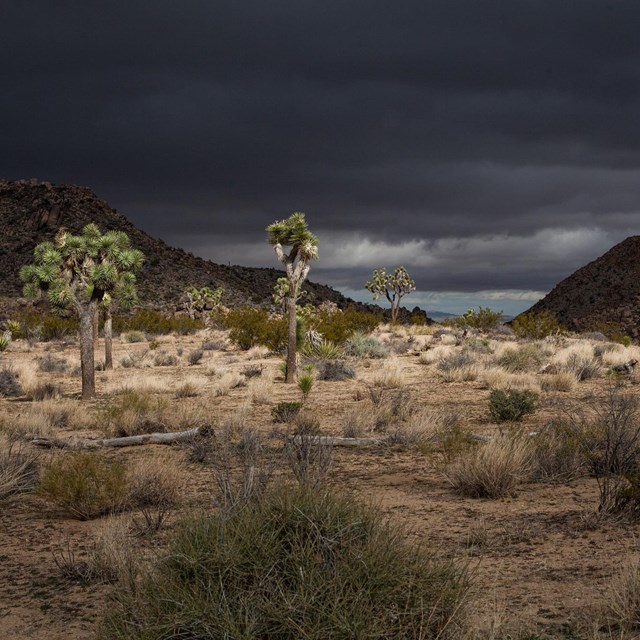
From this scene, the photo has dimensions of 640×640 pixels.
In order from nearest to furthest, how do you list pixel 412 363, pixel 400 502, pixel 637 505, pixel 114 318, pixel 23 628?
1. pixel 23 628
2. pixel 637 505
3. pixel 400 502
4. pixel 412 363
5. pixel 114 318

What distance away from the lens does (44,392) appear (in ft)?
70.4

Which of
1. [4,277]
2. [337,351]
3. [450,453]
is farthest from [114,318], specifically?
[450,453]

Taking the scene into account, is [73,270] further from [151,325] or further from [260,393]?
[151,325]

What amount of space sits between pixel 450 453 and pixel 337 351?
21026mm

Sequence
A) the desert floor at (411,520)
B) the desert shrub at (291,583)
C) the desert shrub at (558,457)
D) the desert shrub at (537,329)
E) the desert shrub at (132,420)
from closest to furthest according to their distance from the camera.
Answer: the desert shrub at (291,583) → the desert floor at (411,520) → the desert shrub at (558,457) → the desert shrub at (132,420) → the desert shrub at (537,329)

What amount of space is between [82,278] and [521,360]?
→ 1606 centimetres

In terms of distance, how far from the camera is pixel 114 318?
2303 inches

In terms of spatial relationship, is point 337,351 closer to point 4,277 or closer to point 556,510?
point 556,510

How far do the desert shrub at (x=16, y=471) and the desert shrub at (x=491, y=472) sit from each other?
617 cm

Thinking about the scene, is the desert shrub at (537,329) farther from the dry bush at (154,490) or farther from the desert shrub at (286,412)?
the dry bush at (154,490)

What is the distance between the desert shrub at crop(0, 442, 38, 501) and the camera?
32.7 ft

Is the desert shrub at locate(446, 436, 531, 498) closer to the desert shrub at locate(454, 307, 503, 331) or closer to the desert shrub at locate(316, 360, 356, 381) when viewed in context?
the desert shrub at locate(316, 360, 356, 381)

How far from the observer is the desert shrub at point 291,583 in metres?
3.78

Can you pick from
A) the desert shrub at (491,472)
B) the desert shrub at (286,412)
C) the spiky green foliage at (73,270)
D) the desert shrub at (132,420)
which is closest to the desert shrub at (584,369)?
the desert shrub at (286,412)
